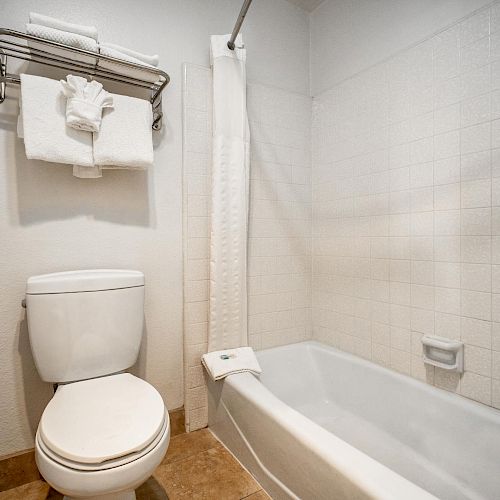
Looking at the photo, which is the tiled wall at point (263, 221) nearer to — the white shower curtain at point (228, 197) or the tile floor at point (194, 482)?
the white shower curtain at point (228, 197)

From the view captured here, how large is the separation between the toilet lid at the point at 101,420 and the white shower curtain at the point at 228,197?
593 millimetres

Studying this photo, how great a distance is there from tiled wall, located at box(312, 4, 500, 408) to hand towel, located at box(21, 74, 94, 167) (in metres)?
1.37

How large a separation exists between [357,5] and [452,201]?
48.0 inches

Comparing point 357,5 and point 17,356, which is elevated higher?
point 357,5

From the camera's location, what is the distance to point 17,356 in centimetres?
142

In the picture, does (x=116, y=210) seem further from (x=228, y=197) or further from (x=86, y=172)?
(x=228, y=197)

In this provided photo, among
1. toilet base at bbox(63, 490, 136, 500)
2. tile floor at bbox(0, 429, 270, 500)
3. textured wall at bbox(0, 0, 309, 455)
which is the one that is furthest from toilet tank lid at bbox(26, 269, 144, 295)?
tile floor at bbox(0, 429, 270, 500)

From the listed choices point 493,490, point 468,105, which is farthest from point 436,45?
point 493,490

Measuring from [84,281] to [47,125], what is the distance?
24.2 inches

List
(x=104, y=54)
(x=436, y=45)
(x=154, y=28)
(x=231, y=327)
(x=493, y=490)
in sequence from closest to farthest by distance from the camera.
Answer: (x=493, y=490), (x=104, y=54), (x=436, y=45), (x=154, y=28), (x=231, y=327)

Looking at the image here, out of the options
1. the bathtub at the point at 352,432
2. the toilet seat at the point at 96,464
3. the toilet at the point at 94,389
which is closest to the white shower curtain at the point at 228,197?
the bathtub at the point at 352,432

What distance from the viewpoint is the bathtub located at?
978 millimetres

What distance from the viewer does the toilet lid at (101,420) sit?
927 mm

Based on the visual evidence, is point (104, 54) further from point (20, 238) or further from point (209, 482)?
→ point (209, 482)
